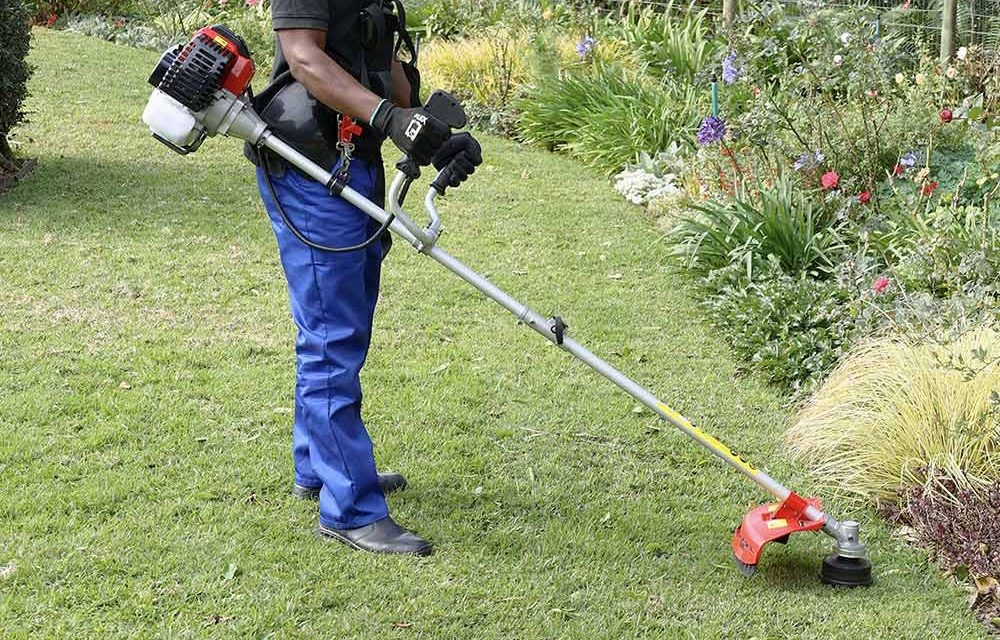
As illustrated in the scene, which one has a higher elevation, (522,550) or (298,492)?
(522,550)

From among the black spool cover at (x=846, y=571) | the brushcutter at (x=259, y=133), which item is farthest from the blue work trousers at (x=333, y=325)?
the black spool cover at (x=846, y=571)

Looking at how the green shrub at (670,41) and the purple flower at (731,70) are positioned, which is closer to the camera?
the purple flower at (731,70)

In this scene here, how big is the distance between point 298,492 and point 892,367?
83.5 inches

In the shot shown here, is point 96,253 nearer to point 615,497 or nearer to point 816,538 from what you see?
point 615,497

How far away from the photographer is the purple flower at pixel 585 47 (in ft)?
32.5

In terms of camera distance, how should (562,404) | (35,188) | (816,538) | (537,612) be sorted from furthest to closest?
(35,188), (562,404), (816,538), (537,612)

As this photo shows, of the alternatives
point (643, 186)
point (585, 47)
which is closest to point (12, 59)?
point (643, 186)

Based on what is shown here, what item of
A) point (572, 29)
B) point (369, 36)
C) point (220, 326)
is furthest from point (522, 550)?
point (572, 29)

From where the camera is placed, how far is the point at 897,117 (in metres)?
6.82

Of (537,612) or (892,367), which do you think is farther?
(892,367)

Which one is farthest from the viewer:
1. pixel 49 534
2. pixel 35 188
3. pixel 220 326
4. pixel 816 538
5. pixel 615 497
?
pixel 35 188

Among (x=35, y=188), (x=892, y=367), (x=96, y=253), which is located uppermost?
(x=892, y=367)

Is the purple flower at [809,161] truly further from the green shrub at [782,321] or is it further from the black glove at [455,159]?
the black glove at [455,159]

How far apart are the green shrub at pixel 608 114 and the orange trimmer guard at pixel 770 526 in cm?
523
